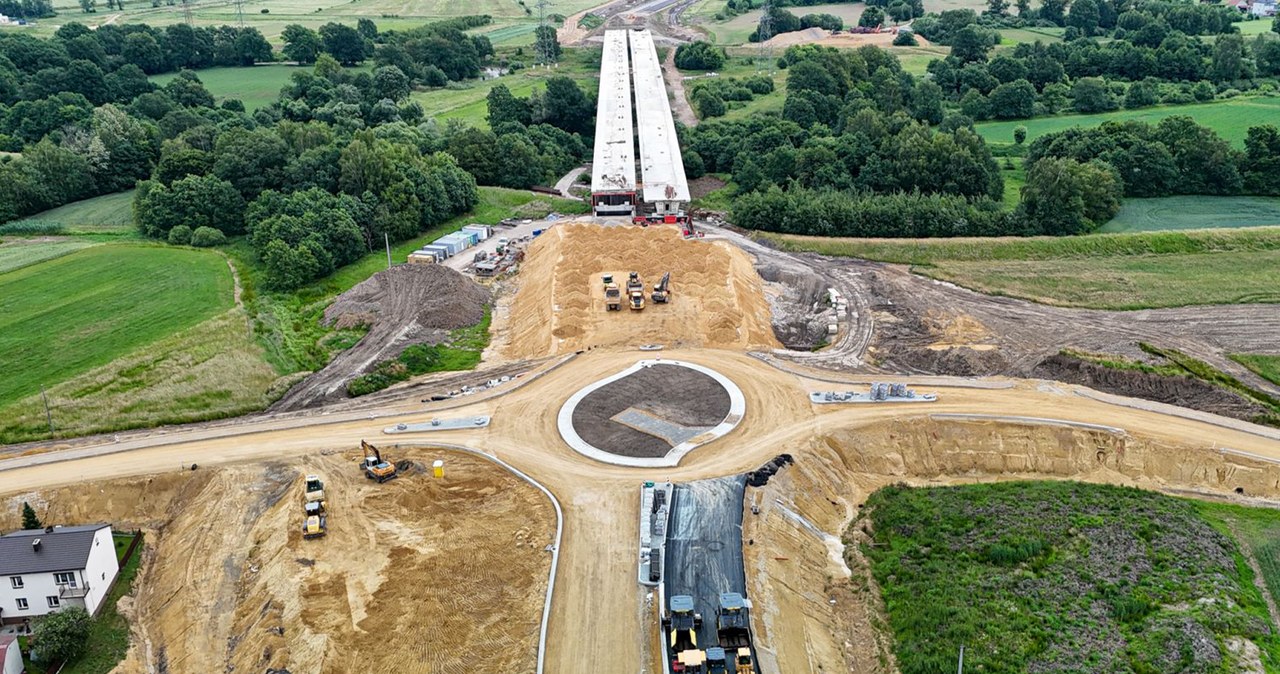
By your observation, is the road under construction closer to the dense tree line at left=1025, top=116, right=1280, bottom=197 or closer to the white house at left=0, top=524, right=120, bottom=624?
the dense tree line at left=1025, top=116, right=1280, bottom=197

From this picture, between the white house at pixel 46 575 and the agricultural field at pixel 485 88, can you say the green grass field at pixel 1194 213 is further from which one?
the white house at pixel 46 575

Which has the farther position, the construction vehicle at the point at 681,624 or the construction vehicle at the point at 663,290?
the construction vehicle at the point at 663,290

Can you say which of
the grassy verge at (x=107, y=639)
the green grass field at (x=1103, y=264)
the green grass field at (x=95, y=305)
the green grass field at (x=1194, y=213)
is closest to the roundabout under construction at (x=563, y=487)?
the grassy verge at (x=107, y=639)

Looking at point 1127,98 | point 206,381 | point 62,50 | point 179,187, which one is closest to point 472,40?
point 62,50

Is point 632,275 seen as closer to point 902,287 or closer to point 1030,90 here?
point 902,287

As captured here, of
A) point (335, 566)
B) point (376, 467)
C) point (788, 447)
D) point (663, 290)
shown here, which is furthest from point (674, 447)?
point (663, 290)

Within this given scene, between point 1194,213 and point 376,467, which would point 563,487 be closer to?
point 376,467

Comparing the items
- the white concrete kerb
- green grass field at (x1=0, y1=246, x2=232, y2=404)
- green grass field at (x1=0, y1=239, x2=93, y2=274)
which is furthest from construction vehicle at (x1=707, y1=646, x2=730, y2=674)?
green grass field at (x1=0, y1=239, x2=93, y2=274)
